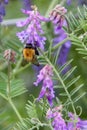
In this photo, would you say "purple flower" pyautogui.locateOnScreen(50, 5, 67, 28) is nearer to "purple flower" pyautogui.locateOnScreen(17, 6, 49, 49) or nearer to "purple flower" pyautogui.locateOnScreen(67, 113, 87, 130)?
"purple flower" pyautogui.locateOnScreen(17, 6, 49, 49)

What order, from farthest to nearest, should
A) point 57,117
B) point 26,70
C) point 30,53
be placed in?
1. point 26,70
2. point 30,53
3. point 57,117

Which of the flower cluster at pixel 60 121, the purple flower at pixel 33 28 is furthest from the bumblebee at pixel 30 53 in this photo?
the flower cluster at pixel 60 121

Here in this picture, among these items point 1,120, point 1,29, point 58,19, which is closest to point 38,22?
point 58,19

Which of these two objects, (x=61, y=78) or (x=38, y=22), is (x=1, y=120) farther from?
(x=38, y=22)

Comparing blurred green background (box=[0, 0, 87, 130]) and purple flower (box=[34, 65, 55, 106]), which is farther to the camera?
blurred green background (box=[0, 0, 87, 130])

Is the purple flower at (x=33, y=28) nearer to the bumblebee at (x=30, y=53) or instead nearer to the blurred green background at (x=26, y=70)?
the bumblebee at (x=30, y=53)

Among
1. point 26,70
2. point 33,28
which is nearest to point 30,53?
point 33,28

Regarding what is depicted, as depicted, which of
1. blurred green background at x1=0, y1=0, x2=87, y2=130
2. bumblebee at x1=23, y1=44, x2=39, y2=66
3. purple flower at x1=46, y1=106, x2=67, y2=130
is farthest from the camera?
blurred green background at x1=0, y1=0, x2=87, y2=130

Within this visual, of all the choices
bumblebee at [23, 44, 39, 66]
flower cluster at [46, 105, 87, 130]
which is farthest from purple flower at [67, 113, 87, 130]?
bumblebee at [23, 44, 39, 66]

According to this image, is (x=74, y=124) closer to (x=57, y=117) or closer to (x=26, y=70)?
(x=57, y=117)
